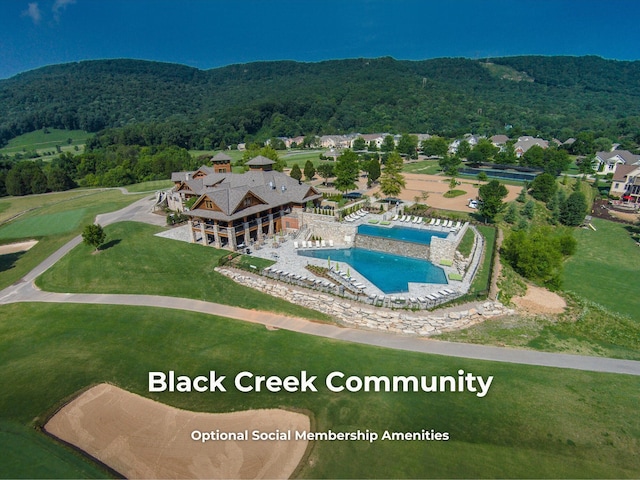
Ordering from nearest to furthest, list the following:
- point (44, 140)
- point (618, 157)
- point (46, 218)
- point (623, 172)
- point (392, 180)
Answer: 1. point (392, 180)
2. point (46, 218)
3. point (623, 172)
4. point (618, 157)
5. point (44, 140)

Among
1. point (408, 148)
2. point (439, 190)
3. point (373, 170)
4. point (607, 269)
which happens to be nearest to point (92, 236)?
point (373, 170)

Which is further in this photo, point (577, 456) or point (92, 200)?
point (92, 200)

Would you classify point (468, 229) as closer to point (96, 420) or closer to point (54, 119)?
point (96, 420)

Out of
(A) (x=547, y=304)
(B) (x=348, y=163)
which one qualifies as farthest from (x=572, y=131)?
(A) (x=547, y=304)

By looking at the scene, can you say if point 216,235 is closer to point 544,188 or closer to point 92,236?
point 92,236

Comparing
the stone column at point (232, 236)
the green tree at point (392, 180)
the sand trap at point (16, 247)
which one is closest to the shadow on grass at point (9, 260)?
Answer: the sand trap at point (16, 247)

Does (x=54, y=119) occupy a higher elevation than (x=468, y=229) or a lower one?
higher
